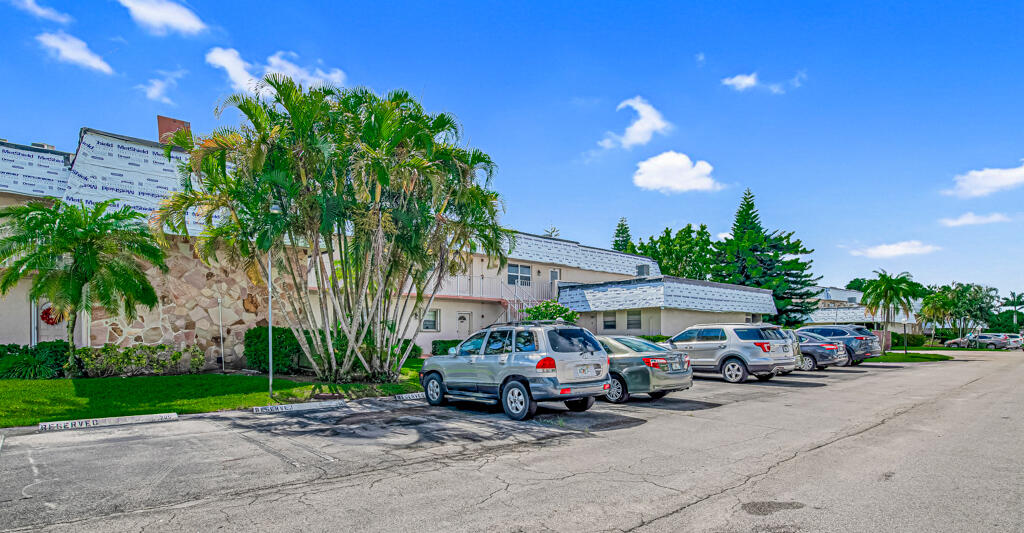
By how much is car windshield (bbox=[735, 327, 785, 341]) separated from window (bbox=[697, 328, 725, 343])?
20.7 inches

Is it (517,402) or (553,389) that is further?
(517,402)

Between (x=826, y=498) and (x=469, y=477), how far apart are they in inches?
144

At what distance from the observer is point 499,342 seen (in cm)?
1163

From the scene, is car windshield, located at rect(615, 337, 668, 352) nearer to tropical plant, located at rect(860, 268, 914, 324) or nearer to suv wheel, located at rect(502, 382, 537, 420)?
suv wheel, located at rect(502, 382, 537, 420)

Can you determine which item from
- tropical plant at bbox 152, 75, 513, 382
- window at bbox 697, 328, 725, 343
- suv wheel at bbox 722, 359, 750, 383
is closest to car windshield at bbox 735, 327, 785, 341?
window at bbox 697, 328, 725, 343

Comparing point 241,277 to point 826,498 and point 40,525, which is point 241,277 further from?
point 826,498

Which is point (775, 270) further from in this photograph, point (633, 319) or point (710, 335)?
point (710, 335)

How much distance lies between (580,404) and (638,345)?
2.58 m

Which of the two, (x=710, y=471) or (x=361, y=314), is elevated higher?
(x=361, y=314)

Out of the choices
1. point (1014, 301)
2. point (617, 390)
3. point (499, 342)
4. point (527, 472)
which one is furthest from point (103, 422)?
point (1014, 301)

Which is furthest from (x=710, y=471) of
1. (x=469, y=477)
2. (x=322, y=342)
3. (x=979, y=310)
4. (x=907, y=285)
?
(x=979, y=310)

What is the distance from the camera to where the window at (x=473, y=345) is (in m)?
12.0

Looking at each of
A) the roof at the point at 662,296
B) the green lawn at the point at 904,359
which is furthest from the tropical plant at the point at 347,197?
the green lawn at the point at 904,359

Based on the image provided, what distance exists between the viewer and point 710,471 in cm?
718
